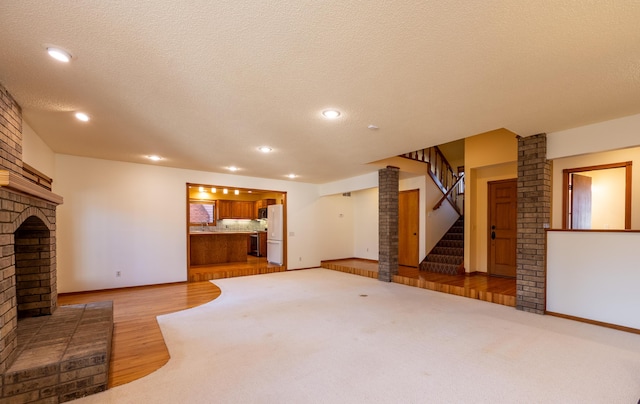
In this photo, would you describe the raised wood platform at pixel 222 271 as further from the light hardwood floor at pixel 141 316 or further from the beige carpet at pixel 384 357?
the beige carpet at pixel 384 357

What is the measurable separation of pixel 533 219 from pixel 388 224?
265 cm

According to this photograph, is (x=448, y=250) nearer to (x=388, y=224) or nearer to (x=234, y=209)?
(x=388, y=224)

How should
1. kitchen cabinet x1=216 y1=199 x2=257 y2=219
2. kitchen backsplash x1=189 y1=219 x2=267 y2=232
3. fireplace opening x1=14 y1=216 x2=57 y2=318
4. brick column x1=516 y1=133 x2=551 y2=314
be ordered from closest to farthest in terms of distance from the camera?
fireplace opening x1=14 y1=216 x2=57 y2=318
brick column x1=516 y1=133 x2=551 y2=314
kitchen backsplash x1=189 y1=219 x2=267 y2=232
kitchen cabinet x1=216 y1=199 x2=257 y2=219

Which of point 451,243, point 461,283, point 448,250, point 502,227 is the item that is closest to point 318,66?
point 461,283

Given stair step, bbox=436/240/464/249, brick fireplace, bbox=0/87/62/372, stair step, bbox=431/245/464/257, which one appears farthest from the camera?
stair step, bbox=436/240/464/249

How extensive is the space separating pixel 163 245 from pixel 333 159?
13.3 ft

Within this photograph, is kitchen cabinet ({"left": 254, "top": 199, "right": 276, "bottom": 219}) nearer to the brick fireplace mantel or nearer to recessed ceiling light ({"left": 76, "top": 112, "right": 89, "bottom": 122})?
recessed ceiling light ({"left": 76, "top": 112, "right": 89, "bottom": 122})

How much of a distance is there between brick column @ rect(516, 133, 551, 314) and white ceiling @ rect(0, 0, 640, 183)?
344mm

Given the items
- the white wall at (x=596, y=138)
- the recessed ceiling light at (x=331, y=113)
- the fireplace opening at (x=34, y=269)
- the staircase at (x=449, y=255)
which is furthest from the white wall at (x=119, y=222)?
the white wall at (x=596, y=138)

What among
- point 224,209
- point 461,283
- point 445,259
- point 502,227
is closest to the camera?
point 461,283

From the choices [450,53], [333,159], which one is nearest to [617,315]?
[450,53]

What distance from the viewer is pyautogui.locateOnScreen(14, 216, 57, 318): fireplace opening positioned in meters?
3.15

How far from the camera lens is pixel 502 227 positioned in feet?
20.4

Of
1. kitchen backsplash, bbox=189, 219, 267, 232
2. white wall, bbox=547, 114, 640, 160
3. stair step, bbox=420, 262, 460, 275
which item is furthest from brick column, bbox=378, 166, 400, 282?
kitchen backsplash, bbox=189, 219, 267, 232
